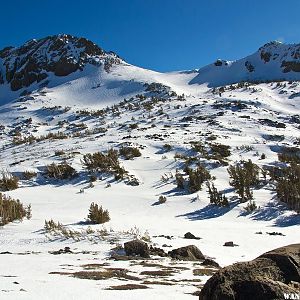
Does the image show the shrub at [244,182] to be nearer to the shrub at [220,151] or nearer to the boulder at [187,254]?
the shrub at [220,151]

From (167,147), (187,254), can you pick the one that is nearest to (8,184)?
(167,147)

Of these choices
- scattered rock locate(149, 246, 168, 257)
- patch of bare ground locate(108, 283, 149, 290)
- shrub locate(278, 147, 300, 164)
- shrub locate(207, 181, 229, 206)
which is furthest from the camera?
shrub locate(278, 147, 300, 164)

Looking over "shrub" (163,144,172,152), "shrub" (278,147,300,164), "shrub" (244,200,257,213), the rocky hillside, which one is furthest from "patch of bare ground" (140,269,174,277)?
the rocky hillside

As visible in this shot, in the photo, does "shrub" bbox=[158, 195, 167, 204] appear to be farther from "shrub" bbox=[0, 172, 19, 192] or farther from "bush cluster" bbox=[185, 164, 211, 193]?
"shrub" bbox=[0, 172, 19, 192]

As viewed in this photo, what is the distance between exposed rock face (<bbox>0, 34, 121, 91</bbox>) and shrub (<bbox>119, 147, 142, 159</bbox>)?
41.5 m

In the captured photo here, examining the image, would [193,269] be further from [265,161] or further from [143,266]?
[265,161]

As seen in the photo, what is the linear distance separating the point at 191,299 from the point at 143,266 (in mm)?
1839

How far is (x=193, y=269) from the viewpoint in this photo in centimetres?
559

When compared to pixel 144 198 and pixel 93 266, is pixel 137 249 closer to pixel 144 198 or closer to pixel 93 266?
pixel 93 266

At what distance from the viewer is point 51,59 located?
2485 inches

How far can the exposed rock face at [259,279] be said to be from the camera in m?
3.15

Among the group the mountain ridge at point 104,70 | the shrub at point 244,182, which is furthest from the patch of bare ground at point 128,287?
the mountain ridge at point 104,70

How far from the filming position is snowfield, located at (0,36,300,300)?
5.03m

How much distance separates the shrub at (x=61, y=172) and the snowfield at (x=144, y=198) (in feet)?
1.04
